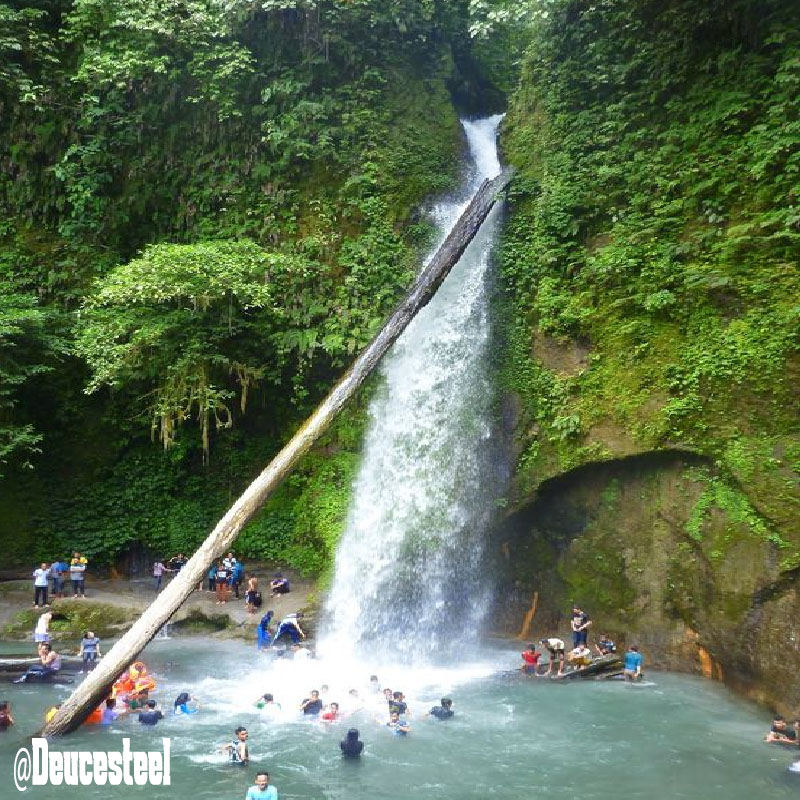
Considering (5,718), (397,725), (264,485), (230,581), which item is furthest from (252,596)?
(397,725)

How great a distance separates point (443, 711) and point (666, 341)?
7292 mm

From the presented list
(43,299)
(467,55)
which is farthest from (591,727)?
(467,55)

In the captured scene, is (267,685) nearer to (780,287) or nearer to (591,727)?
(591,727)

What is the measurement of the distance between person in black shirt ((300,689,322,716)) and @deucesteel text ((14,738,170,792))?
2.07m

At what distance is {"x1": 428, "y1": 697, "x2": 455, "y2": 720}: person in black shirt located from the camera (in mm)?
10758

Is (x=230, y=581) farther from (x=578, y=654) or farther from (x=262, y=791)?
(x=262, y=791)

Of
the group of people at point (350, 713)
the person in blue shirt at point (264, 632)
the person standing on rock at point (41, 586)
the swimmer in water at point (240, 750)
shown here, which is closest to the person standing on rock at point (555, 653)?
the group of people at point (350, 713)

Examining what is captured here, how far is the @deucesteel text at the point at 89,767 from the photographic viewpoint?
28.9 ft

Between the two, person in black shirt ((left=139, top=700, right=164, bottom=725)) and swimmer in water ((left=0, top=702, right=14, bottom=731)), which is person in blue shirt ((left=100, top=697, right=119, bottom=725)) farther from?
swimmer in water ((left=0, top=702, right=14, bottom=731))

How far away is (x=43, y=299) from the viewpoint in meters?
18.4

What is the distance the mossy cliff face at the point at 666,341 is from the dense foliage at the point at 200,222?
3743 millimetres

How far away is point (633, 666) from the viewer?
1241 centimetres

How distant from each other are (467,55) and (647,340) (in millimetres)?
13492

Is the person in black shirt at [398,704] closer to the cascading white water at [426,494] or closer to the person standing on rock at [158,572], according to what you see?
the cascading white water at [426,494]
